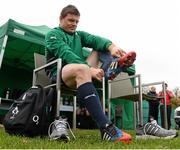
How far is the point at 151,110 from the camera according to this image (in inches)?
197

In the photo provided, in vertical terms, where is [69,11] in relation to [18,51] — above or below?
below

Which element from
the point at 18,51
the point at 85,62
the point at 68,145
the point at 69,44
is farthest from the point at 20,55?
the point at 68,145

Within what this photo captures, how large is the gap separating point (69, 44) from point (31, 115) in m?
0.59

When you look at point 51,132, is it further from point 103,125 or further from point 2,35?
point 2,35

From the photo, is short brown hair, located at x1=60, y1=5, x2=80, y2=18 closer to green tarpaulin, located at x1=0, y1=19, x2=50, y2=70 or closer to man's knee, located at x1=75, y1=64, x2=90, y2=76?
man's knee, located at x1=75, y1=64, x2=90, y2=76

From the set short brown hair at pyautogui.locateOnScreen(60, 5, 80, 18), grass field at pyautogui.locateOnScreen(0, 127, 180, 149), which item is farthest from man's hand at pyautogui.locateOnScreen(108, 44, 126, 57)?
grass field at pyautogui.locateOnScreen(0, 127, 180, 149)

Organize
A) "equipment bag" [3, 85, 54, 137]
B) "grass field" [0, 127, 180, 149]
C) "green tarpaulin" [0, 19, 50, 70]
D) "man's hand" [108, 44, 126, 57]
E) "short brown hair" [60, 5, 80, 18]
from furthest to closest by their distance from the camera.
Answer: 1. "green tarpaulin" [0, 19, 50, 70]
2. "short brown hair" [60, 5, 80, 18]
3. "man's hand" [108, 44, 126, 57]
4. "equipment bag" [3, 85, 54, 137]
5. "grass field" [0, 127, 180, 149]

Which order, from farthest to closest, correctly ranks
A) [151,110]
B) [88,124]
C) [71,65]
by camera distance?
[88,124], [151,110], [71,65]

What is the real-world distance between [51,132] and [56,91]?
1.22 feet

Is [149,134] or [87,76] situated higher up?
[87,76]

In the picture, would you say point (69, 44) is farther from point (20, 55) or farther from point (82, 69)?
point (20, 55)

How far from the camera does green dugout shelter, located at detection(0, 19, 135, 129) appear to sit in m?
4.28

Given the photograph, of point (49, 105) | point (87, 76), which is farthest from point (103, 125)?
point (49, 105)

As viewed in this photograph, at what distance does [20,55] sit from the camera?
5.73 meters
